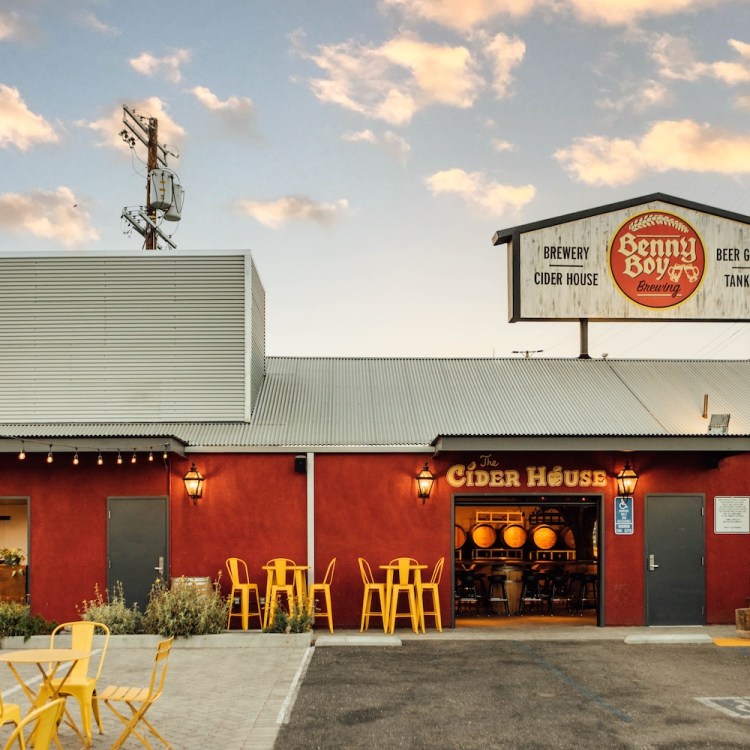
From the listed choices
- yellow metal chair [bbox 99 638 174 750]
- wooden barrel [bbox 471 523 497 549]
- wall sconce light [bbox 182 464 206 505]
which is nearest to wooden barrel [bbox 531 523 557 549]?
wooden barrel [bbox 471 523 497 549]

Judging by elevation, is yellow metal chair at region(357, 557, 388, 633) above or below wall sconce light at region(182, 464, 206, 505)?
below

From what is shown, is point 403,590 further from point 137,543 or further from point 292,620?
point 137,543

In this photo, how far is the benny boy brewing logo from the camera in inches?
675

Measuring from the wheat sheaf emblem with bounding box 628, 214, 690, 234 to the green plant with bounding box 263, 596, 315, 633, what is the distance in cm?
940

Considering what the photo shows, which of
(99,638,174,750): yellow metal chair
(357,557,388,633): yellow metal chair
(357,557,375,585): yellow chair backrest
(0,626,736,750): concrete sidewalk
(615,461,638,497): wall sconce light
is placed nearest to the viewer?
(99,638,174,750): yellow metal chair

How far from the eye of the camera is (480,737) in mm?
7699

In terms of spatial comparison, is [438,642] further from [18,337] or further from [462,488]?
[18,337]

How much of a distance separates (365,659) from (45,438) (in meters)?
5.23

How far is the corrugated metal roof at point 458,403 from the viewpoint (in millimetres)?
14438

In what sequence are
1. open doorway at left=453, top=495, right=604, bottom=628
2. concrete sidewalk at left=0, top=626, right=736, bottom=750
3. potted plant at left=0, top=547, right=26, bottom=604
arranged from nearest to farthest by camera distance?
concrete sidewalk at left=0, top=626, right=736, bottom=750 < potted plant at left=0, top=547, right=26, bottom=604 < open doorway at left=453, top=495, right=604, bottom=628

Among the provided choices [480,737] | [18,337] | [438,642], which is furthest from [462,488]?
[18,337]

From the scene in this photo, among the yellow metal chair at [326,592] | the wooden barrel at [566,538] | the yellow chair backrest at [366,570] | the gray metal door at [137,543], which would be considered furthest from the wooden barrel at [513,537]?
the gray metal door at [137,543]

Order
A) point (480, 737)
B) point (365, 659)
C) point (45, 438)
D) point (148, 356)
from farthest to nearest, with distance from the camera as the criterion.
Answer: point (148, 356) → point (45, 438) → point (365, 659) → point (480, 737)

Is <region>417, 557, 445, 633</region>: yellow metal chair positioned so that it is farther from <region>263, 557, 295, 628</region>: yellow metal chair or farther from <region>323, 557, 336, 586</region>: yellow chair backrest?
<region>263, 557, 295, 628</region>: yellow metal chair
